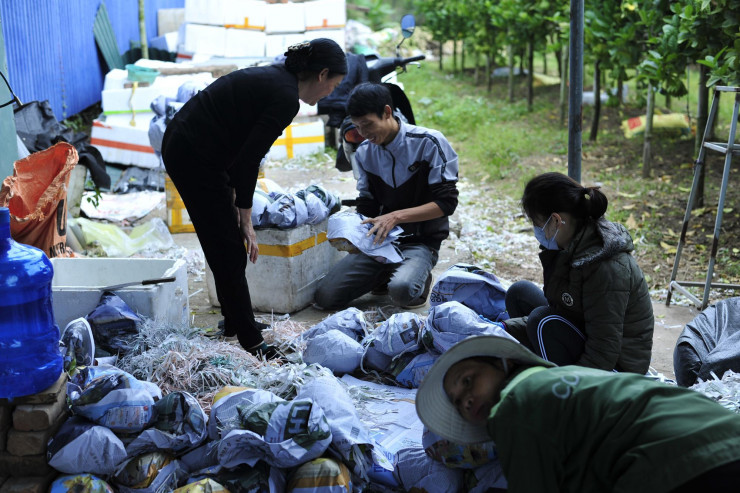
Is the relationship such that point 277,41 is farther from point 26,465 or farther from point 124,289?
point 26,465

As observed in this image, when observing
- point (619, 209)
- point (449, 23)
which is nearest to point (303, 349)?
point (619, 209)

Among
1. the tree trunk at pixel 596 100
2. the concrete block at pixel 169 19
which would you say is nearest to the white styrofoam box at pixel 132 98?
the tree trunk at pixel 596 100

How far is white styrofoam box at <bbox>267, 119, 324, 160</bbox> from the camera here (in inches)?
427

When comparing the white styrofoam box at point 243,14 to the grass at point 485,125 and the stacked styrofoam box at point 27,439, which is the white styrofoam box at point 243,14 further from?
the stacked styrofoam box at point 27,439

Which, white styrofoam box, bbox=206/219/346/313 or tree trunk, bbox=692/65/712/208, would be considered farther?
tree trunk, bbox=692/65/712/208

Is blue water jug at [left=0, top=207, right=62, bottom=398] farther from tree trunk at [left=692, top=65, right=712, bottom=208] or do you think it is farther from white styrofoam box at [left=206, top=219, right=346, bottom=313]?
tree trunk at [left=692, top=65, right=712, bottom=208]

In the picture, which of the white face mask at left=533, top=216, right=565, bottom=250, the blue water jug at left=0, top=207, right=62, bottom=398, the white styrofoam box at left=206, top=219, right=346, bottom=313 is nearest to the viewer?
the blue water jug at left=0, top=207, right=62, bottom=398

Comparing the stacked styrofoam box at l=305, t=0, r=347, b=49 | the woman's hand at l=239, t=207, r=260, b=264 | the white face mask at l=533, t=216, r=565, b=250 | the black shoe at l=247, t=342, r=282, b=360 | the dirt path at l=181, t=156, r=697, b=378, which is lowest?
the dirt path at l=181, t=156, r=697, b=378

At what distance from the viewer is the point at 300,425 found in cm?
264

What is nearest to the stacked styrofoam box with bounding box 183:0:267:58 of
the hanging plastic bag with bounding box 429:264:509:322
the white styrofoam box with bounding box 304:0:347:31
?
the white styrofoam box with bounding box 304:0:347:31

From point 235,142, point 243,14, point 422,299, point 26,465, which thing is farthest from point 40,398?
point 243,14

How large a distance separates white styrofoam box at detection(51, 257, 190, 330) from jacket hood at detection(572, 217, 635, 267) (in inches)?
83.9

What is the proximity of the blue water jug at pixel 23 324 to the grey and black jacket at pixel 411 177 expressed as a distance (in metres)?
2.60

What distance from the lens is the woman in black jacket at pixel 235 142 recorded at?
144 inches
